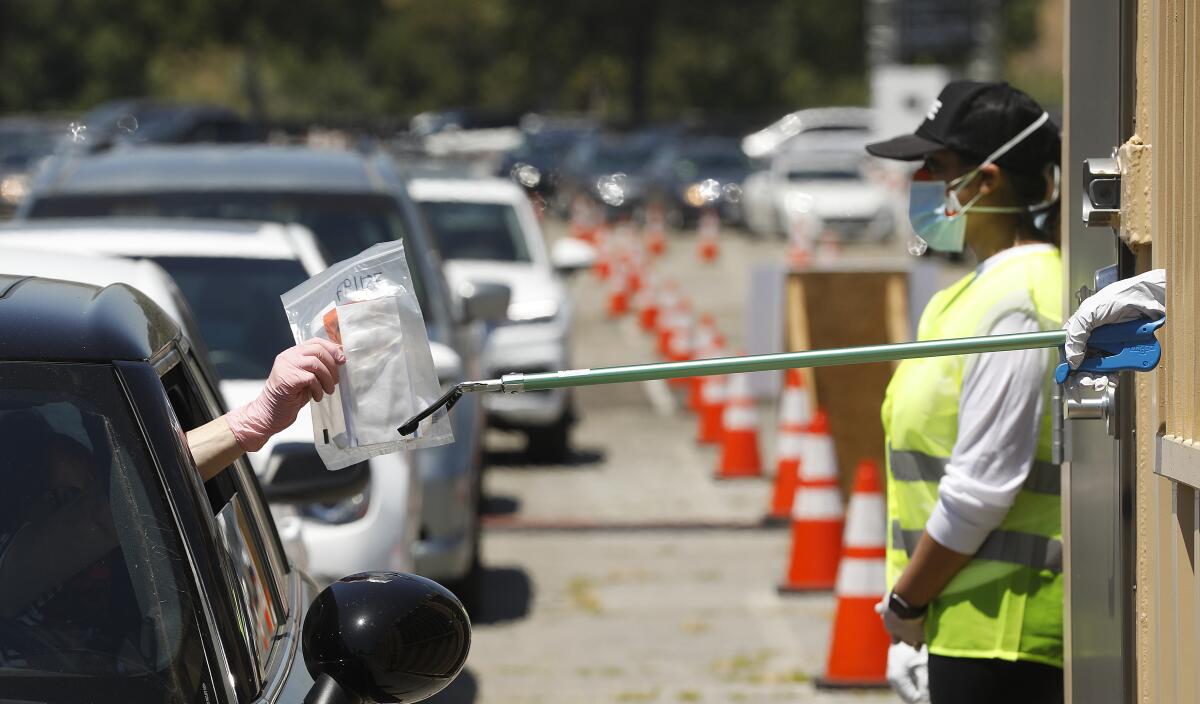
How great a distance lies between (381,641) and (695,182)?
3498 centimetres

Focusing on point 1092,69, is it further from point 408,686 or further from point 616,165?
point 616,165

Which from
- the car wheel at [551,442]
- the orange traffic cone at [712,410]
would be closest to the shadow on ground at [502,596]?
the car wheel at [551,442]

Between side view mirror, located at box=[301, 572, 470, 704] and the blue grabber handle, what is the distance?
1.06 meters

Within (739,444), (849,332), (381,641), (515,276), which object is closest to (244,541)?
(381,641)

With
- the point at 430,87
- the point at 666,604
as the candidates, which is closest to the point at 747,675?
the point at 666,604

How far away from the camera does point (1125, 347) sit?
2.85 meters

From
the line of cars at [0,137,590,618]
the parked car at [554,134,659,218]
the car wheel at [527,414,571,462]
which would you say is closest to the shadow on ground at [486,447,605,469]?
the car wheel at [527,414,571,462]

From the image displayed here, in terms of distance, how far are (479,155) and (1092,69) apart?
50.2 metres

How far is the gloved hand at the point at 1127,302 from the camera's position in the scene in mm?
2814

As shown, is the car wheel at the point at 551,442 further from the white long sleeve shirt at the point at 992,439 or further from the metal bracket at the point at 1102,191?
the metal bracket at the point at 1102,191

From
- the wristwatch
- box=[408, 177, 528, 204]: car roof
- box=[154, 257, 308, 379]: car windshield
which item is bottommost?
box=[408, 177, 528, 204]: car roof

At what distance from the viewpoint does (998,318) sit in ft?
12.4

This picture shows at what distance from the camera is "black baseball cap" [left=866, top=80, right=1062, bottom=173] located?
3.99 m

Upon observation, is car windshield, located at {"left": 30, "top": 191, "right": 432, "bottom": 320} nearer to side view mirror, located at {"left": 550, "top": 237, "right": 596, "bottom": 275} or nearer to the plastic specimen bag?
side view mirror, located at {"left": 550, "top": 237, "right": 596, "bottom": 275}
